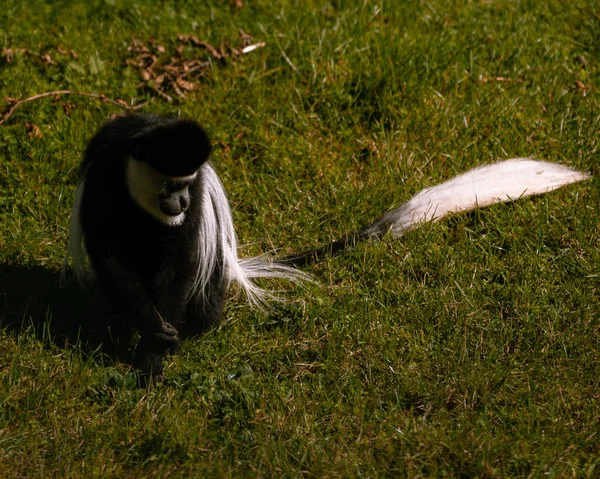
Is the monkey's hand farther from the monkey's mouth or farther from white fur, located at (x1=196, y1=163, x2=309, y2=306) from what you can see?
the monkey's mouth

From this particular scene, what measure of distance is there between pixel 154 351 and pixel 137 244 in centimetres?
42

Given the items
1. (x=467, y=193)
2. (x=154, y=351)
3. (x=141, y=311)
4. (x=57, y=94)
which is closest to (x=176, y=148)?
(x=141, y=311)

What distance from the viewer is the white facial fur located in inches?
121

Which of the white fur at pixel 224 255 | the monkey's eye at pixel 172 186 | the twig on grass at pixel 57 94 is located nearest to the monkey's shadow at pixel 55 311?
the white fur at pixel 224 255

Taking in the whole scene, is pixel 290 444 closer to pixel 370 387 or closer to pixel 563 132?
pixel 370 387

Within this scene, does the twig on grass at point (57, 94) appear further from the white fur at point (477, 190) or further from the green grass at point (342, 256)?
the white fur at point (477, 190)

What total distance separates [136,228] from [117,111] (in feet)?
4.58

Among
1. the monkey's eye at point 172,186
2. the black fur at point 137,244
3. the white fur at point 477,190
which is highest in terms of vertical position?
the monkey's eye at point 172,186

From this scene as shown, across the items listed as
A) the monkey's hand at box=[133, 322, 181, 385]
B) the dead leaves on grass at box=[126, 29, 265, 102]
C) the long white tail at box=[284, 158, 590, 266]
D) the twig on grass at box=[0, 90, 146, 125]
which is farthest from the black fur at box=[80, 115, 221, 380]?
the dead leaves on grass at box=[126, 29, 265, 102]

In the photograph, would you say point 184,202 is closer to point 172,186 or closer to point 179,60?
point 172,186

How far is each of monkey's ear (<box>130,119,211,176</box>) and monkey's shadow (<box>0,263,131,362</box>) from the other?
0.80 metres

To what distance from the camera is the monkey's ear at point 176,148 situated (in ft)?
9.76

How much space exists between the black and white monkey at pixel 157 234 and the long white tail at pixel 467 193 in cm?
33

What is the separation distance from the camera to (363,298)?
362 cm
